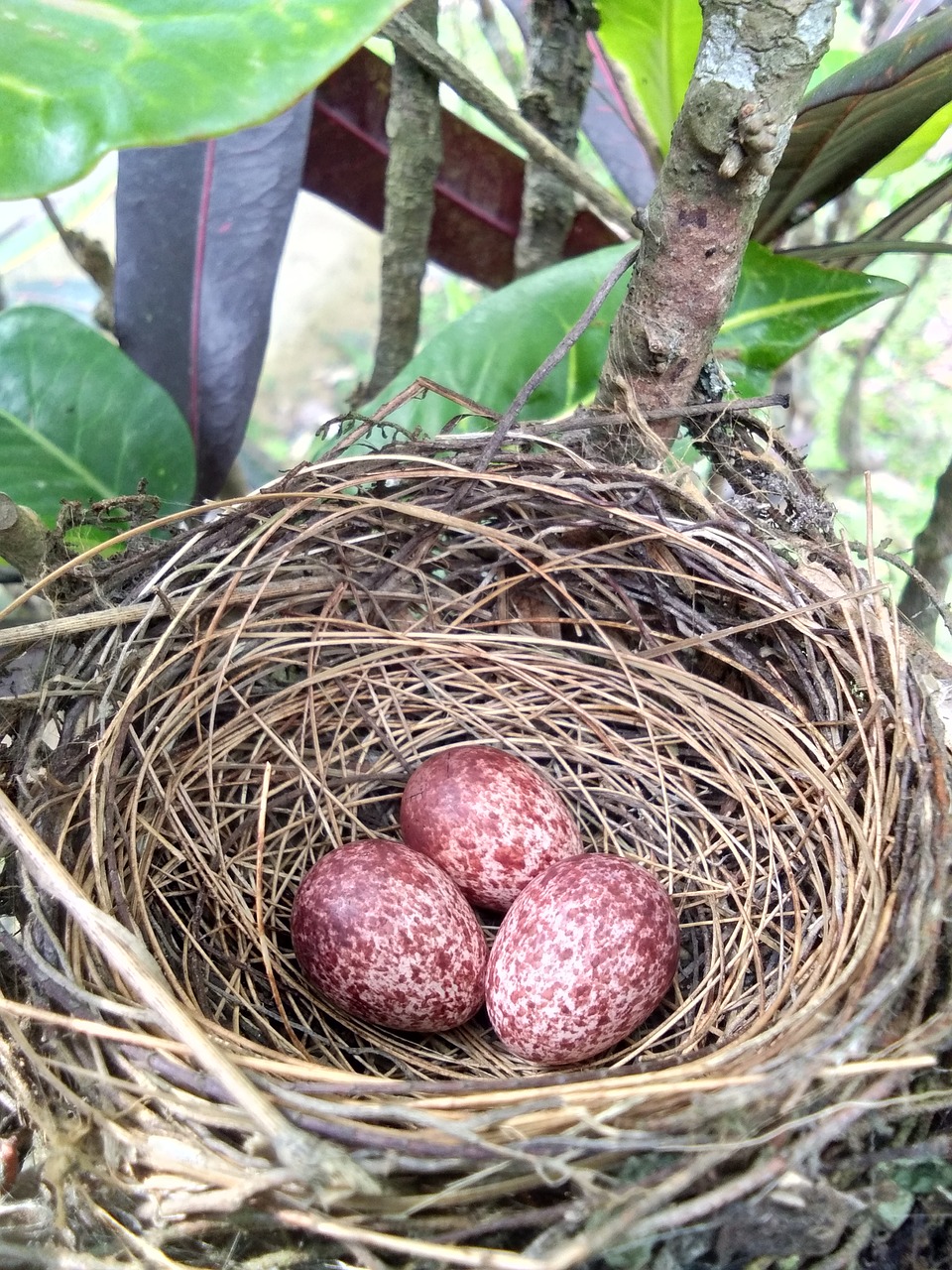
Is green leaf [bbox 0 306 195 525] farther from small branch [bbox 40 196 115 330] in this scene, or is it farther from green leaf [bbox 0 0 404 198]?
green leaf [bbox 0 0 404 198]

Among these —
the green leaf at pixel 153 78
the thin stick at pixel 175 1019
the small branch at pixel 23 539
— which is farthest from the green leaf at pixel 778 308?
the thin stick at pixel 175 1019

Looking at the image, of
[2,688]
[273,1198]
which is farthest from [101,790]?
[273,1198]

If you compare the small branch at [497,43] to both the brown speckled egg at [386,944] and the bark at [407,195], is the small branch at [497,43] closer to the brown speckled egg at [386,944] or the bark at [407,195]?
the bark at [407,195]

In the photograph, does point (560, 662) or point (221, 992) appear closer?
point (221, 992)

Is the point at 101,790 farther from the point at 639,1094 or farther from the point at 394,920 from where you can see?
the point at 639,1094

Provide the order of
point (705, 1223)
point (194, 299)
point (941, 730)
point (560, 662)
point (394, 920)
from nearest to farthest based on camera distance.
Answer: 1. point (705, 1223)
2. point (941, 730)
3. point (394, 920)
4. point (560, 662)
5. point (194, 299)

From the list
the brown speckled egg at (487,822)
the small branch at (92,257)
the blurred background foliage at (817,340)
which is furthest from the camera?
the blurred background foliage at (817,340)
